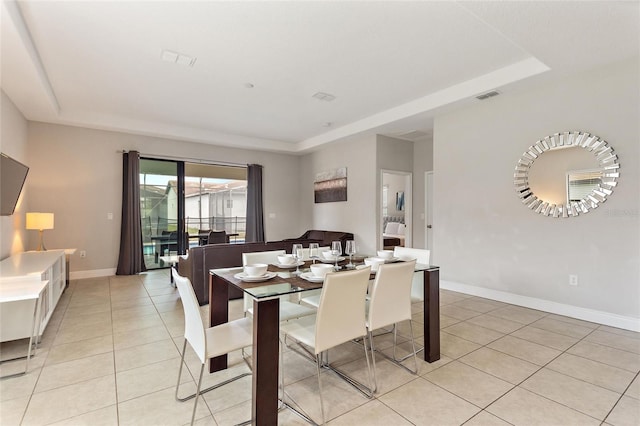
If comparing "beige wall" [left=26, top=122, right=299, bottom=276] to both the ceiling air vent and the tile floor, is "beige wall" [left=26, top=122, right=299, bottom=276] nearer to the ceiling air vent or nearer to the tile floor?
the tile floor

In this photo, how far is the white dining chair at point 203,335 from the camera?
1.71 m

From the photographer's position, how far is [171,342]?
2924 mm

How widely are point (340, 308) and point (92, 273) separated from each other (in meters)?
5.83

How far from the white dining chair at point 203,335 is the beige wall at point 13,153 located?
3.61 meters

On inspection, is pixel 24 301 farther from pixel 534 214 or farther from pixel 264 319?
pixel 534 214

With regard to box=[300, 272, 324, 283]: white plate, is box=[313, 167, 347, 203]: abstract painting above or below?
above

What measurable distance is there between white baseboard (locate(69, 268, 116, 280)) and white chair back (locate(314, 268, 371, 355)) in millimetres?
5703

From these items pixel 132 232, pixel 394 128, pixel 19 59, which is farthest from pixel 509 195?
pixel 132 232

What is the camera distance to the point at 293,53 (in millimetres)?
3379

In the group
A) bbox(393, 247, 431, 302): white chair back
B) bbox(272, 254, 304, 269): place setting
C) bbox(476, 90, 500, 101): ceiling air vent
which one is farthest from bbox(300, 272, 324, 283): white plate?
bbox(476, 90, 500, 101): ceiling air vent

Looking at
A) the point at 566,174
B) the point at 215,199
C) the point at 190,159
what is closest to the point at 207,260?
the point at 190,159

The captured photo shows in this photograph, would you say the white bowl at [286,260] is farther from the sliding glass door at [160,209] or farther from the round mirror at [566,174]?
the sliding glass door at [160,209]

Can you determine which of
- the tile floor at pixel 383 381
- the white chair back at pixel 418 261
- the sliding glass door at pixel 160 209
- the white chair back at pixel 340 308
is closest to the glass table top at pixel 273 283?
the white chair back at pixel 340 308

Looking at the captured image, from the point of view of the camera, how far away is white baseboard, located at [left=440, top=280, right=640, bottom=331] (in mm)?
3219
